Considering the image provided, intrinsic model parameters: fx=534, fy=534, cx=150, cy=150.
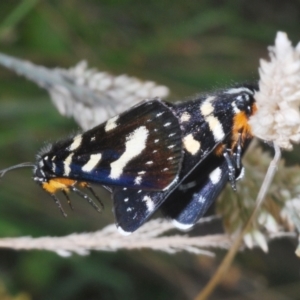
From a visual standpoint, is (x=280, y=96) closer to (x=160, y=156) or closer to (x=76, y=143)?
(x=160, y=156)

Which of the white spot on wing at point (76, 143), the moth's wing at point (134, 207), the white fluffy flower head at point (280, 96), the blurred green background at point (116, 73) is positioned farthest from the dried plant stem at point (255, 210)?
the blurred green background at point (116, 73)

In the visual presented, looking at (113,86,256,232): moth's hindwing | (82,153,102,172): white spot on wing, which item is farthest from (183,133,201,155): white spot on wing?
(82,153,102,172): white spot on wing

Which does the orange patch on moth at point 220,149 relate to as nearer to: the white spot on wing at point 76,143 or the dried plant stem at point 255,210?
the dried plant stem at point 255,210

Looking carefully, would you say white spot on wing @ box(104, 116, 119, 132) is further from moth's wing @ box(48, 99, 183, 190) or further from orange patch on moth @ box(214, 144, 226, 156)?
orange patch on moth @ box(214, 144, 226, 156)

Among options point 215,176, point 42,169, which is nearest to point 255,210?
point 215,176

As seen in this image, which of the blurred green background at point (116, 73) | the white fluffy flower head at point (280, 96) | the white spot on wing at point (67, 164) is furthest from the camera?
the blurred green background at point (116, 73)

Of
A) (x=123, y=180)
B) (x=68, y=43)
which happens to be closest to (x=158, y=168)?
(x=123, y=180)

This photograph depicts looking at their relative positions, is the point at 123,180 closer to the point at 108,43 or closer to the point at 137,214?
the point at 137,214
